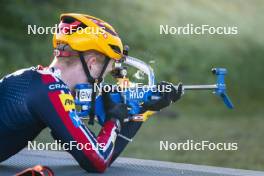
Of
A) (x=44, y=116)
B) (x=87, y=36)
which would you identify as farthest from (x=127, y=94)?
(x=44, y=116)

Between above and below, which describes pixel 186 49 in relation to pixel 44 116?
above

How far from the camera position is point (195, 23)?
11039 millimetres

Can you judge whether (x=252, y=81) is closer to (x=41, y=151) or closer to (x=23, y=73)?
(x=41, y=151)

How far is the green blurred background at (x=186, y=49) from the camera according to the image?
32.2 feet

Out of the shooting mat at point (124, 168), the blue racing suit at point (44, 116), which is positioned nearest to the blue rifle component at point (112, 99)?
the blue racing suit at point (44, 116)

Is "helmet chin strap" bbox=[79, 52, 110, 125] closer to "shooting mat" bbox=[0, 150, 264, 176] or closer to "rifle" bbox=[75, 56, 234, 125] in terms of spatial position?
"rifle" bbox=[75, 56, 234, 125]

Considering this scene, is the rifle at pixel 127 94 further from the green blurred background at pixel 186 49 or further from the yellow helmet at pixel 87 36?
the green blurred background at pixel 186 49

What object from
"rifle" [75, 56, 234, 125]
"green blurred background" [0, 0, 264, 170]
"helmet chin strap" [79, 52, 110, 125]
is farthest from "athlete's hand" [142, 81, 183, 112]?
"green blurred background" [0, 0, 264, 170]

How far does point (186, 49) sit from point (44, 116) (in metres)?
9.24

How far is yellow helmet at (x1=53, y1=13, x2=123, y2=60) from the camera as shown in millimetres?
2488

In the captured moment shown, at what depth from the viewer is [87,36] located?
8.15ft

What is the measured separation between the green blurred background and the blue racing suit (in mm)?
6310

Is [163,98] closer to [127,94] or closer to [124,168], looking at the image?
[127,94]

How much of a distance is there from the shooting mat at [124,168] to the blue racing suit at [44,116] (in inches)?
7.4
